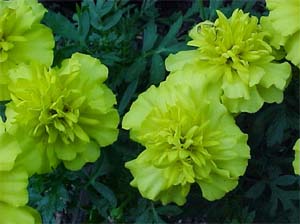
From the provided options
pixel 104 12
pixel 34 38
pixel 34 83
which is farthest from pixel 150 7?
pixel 34 83

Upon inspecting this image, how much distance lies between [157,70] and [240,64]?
0.25 m

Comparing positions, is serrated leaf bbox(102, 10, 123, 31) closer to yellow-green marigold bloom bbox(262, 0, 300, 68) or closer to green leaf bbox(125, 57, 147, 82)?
green leaf bbox(125, 57, 147, 82)

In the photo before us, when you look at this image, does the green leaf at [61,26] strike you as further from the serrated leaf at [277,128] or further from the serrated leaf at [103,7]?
the serrated leaf at [277,128]

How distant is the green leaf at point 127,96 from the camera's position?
1509mm

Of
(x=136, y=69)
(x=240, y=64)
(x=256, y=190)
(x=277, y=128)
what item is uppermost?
(x=240, y=64)

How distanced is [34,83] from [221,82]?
1.09ft

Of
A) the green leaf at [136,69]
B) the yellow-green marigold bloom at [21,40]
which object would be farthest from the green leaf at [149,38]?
the yellow-green marigold bloom at [21,40]

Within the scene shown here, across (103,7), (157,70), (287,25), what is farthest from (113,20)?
(287,25)

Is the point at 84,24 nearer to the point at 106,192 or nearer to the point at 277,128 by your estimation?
the point at 106,192

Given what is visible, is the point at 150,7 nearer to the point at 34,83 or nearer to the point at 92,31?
the point at 92,31

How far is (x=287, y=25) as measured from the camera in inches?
51.1

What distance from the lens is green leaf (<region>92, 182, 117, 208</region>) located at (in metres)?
1.50

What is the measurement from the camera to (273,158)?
1646 millimetres

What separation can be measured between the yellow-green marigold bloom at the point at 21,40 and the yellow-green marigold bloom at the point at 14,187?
157 mm
